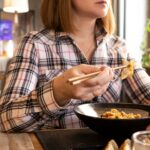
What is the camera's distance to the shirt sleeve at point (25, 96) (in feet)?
3.28

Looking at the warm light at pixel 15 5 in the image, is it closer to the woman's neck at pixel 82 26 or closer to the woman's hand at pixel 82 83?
the woman's neck at pixel 82 26

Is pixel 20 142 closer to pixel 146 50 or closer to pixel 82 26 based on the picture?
pixel 82 26

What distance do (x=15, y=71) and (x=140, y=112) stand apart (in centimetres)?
47

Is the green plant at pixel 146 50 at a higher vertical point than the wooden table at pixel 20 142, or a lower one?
higher

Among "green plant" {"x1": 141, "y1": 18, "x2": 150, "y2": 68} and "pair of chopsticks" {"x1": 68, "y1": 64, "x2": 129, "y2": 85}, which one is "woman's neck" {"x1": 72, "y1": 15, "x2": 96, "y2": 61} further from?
"green plant" {"x1": 141, "y1": 18, "x2": 150, "y2": 68}

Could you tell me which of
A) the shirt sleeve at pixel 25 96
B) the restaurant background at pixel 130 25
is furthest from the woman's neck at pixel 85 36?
the restaurant background at pixel 130 25

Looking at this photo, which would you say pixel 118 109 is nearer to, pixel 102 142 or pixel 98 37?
pixel 102 142

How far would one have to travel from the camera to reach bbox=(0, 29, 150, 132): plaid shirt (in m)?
1.05

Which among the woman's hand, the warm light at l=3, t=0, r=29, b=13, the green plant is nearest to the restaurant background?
the green plant

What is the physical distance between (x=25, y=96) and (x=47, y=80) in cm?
23

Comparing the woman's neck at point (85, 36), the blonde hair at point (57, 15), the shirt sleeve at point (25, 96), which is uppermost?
the blonde hair at point (57, 15)

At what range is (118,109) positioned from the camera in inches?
43.3

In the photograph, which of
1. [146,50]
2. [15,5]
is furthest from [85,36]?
[15,5]

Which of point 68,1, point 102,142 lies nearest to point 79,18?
point 68,1
